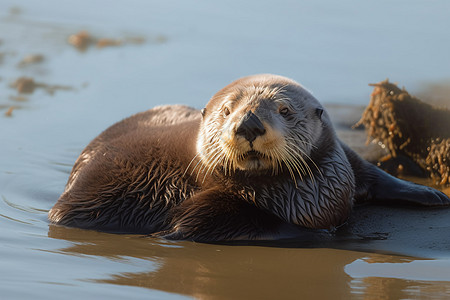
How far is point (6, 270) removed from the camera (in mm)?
4598

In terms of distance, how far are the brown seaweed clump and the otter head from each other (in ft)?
6.25

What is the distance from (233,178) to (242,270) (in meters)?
1.09

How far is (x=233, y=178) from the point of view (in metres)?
5.72

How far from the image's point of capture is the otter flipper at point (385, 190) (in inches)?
249

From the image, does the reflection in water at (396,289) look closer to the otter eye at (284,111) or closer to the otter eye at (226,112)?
the otter eye at (284,111)

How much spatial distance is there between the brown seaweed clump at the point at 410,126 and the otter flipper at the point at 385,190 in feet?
3.09

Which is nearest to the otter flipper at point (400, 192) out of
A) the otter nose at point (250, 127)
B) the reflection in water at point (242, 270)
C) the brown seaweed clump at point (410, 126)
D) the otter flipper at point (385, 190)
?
the otter flipper at point (385, 190)

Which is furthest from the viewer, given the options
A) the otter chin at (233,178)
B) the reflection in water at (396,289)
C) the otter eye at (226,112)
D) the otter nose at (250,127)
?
the otter eye at (226,112)

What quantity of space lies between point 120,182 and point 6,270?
1.65 m

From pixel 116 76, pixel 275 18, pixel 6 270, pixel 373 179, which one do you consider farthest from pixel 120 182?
pixel 275 18

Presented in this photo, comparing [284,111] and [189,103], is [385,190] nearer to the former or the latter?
Result: [284,111]

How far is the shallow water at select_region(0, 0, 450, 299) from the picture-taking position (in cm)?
455

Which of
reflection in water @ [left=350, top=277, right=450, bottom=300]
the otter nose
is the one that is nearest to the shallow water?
reflection in water @ [left=350, top=277, right=450, bottom=300]

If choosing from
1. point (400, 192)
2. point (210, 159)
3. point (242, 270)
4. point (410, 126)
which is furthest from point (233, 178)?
point (410, 126)
